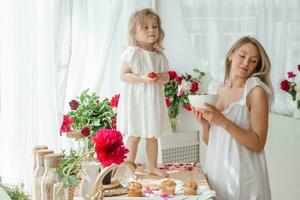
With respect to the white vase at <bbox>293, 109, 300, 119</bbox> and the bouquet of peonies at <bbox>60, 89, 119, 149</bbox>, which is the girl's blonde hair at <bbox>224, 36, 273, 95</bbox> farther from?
the white vase at <bbox>293, 109, 300, 119</bbox>

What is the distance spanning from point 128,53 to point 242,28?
143 cm

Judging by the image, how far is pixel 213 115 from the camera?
6.16ft

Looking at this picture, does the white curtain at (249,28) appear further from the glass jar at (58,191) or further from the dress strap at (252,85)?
the glass jar at (58,191)

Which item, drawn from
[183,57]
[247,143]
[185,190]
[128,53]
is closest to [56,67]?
[128,53]

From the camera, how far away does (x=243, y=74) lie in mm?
1984

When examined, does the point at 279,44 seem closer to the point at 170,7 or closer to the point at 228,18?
the point at 228,18

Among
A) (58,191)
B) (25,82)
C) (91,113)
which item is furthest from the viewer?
(91,113)

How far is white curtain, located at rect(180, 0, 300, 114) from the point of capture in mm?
3359

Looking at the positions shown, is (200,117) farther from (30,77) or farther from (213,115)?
(30,77)

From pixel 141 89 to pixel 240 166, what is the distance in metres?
0.54

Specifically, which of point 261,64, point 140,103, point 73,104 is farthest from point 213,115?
point 73,104

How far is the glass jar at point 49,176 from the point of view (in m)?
1.45

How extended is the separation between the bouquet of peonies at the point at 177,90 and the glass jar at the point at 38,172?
1.83 m

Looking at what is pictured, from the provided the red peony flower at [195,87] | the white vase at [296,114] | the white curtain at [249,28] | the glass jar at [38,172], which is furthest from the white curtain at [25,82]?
the white vase at [296,114]
